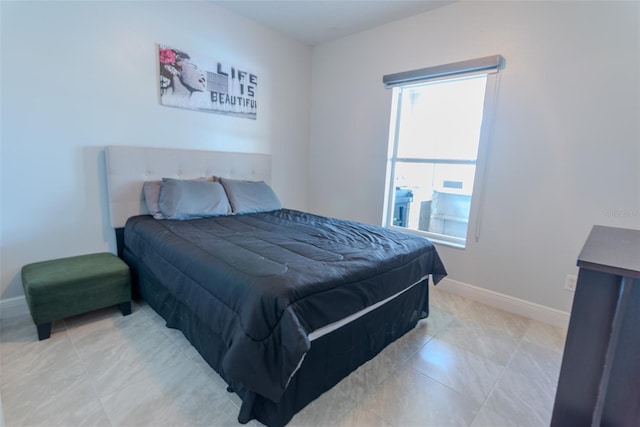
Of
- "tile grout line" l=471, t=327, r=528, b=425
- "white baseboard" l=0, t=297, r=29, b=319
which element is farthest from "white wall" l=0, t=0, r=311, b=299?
"tile grout line" l=471, t=327, r=528, b=425

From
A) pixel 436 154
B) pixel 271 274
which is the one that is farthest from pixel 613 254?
pixel 436 154

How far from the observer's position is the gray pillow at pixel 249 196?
292 centimetres

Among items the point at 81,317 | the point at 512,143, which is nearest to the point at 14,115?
the point at 81,317

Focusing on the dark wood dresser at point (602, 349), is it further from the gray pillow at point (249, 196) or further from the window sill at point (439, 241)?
the gray pillow at point (249, 196)

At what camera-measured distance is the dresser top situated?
89 centimetres

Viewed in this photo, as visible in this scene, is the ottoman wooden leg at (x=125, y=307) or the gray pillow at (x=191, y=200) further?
the gray pillow at (x=191, y=200)

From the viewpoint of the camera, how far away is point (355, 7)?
287 cm

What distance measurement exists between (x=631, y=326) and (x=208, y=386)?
1773mm

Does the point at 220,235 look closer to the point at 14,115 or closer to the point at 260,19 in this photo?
the point at 14,115

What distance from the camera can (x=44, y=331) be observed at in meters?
1.90

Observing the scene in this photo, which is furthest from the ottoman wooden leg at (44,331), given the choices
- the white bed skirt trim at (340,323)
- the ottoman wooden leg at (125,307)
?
the white bed skirt trim at (340,323)

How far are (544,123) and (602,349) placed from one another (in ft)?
6.44

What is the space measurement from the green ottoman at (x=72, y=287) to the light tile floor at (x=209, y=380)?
0.49 ft

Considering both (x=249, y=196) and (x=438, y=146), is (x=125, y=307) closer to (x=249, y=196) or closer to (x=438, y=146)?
(x=249, y=196)
